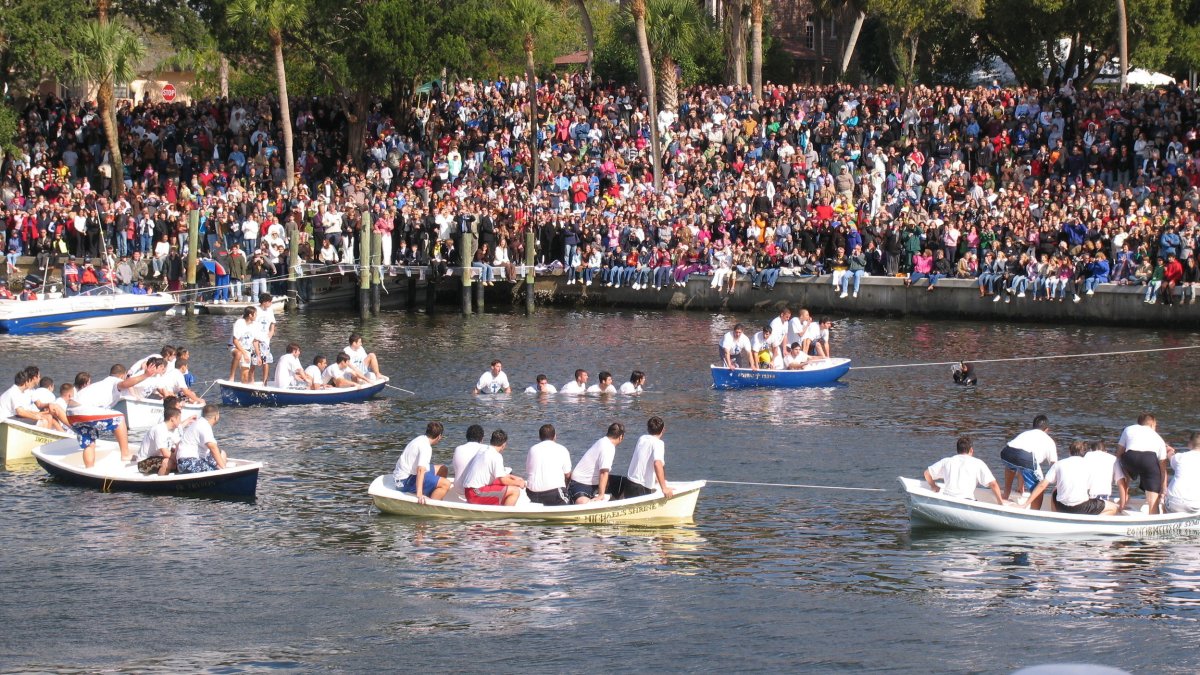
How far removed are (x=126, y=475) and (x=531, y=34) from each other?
31.5m

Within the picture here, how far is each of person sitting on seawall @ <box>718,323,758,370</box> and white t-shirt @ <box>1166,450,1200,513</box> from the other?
43.7 feet

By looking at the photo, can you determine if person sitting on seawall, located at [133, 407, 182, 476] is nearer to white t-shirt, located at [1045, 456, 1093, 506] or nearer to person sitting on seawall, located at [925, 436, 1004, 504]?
person sitting on seawall, located at [925, 436, 1004, 504]

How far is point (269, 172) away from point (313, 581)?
36.6m

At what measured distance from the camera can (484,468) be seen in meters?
20.2

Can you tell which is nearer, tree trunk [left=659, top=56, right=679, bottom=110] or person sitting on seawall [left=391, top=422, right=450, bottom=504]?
person sitting on seawall [left=391, top=422, right=450, bottom=504]

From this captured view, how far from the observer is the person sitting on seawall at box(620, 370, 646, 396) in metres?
30.5

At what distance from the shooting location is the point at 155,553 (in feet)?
63.6

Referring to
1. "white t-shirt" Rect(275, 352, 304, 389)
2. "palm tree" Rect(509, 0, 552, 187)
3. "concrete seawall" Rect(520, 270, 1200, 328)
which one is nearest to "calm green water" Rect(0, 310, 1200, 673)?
"white t-shirt" Rect(275, 352, 304, 389)

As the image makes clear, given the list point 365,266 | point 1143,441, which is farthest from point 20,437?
point 365,266

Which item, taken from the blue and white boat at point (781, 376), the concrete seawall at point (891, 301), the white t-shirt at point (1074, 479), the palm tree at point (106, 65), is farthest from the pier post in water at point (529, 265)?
the white t-shirt at point (1074, 479)

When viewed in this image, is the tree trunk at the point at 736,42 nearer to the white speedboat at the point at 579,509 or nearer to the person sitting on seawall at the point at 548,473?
the white speedboat at the point at 579,509

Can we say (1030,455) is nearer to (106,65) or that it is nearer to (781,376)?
(781,376)

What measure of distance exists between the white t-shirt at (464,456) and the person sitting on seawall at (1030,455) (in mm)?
6577

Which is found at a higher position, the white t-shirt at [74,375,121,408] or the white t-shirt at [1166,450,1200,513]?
the white t-shirt at [74,375,121,408]
